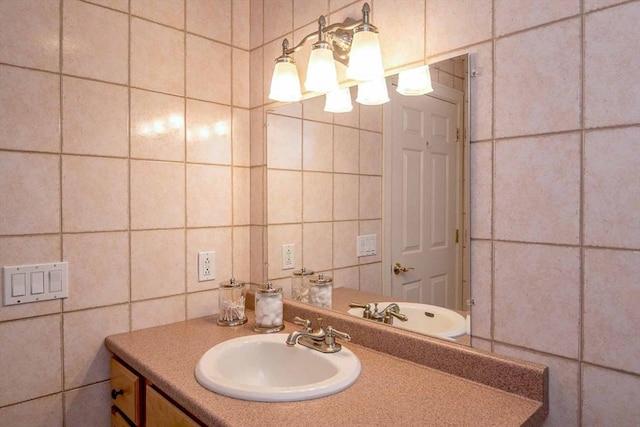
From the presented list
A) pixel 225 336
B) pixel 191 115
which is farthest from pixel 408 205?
pixel 191 115

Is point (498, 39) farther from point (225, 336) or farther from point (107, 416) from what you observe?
point (107, 416)

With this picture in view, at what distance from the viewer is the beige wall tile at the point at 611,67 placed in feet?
2.40

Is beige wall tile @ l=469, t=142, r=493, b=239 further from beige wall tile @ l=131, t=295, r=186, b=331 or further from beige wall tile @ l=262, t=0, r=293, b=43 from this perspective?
beige wall tile @ l=131, t=295, r=186, b=331

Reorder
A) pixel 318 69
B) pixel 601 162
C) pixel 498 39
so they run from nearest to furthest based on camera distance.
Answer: pixel 601 162 < pixel 498 39 < pixel 318 69

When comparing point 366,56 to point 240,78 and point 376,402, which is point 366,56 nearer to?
point 240,78

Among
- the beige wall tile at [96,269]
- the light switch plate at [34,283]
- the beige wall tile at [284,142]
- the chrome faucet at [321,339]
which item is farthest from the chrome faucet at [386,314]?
the light switch plate at [34,283]

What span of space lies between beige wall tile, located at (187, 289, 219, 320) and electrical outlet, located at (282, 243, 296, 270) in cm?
29

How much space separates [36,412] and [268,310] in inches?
28.3

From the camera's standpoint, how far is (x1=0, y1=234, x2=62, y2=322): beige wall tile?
110 cm

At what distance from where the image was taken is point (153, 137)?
136 cm

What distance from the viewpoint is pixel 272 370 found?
1176 mm

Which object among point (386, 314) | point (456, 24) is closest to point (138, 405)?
point (386, 314)

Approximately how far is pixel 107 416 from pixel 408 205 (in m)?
1.18

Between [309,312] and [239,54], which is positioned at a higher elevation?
[239,54]
